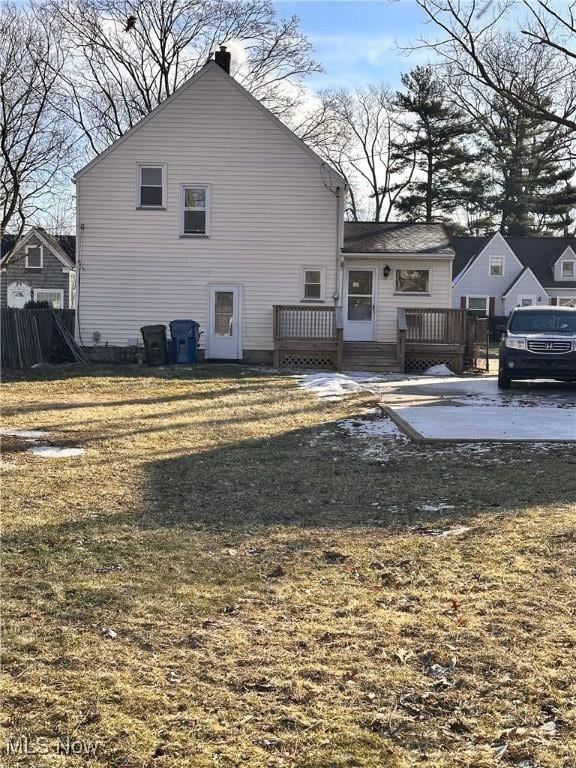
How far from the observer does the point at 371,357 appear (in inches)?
790

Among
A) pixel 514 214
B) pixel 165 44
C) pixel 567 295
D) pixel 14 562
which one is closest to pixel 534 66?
pixel 14 562

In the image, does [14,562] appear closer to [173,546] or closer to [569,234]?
[173,546]

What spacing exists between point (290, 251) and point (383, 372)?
437cm

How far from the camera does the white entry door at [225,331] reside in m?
21.2

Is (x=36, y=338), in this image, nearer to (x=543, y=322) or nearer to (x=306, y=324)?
(x=306, y=324)

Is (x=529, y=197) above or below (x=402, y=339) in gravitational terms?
above

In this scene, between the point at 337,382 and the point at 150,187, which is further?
the point at 150,187

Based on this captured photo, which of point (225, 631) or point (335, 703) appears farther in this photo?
point (225, 631)

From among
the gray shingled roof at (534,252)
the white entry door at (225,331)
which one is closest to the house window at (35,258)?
the white entry door at (225,331)

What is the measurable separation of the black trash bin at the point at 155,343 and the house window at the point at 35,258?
2100cm

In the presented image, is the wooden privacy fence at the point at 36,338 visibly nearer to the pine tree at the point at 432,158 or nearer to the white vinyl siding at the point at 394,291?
the white vinyl siding at the point at 394,291

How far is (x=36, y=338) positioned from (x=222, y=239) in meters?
5.67

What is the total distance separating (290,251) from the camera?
20938 mm

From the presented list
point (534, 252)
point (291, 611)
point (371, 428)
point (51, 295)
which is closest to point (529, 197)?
point (534, 252)
